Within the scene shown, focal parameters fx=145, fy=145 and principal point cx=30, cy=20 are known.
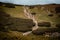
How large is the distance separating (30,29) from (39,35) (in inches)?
5.0

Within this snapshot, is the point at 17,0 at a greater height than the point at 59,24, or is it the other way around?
the point at 17,0

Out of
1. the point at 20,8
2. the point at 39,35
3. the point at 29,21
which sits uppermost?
the point at 20,8

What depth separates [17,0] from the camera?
69.5 inches

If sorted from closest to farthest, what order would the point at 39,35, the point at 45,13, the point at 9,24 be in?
the point at 39,35
the point at 9,24
the point at 45,13

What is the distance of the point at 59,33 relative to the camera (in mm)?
1423

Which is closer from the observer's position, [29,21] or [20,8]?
[29,21]

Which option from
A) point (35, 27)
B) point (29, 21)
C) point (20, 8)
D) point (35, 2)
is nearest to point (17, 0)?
point (20, 8)

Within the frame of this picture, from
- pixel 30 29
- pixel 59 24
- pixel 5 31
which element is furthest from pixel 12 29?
pixel 59 24

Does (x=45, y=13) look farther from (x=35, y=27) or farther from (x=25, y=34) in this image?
(x=25, y=34)

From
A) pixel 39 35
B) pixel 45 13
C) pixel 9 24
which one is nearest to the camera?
pixel 39 35

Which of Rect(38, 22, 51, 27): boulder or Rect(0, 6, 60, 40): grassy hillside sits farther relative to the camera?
Rect(38, 22, 51, 27): boulder

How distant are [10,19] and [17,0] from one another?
12.3 inches

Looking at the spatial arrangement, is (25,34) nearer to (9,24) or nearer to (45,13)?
(9,24)

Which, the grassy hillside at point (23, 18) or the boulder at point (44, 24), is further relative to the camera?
the boulder at point (44, 24)
